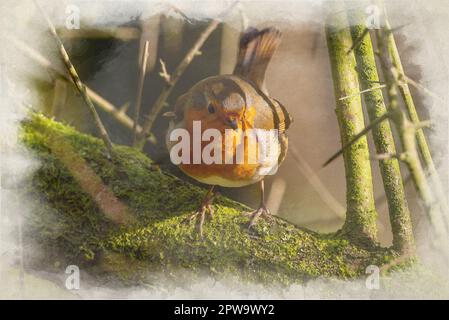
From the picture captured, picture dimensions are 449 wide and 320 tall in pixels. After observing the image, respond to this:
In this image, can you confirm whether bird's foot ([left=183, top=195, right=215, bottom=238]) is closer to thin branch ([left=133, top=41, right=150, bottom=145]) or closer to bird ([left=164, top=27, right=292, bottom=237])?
bird ([left=164, top=27, right=292, bottom=237])

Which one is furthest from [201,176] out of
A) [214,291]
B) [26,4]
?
[26,4]

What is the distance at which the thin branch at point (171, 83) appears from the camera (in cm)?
213

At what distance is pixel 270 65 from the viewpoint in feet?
6.91

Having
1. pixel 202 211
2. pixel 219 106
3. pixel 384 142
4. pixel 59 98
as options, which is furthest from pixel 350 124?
pixel 59 98

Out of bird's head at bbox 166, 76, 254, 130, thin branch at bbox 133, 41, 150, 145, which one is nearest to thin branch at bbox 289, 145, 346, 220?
bird's head at bbox 166, 76, 254, 130

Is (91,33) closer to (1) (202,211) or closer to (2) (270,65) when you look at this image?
(2) (270,65)

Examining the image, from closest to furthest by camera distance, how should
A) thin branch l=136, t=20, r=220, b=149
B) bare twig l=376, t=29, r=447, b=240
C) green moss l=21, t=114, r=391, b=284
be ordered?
1. bare twig l=376, t=29, r=447, b=240
2. green moss l=21, t=114, r=391, b=284
3. thin branch l=136, t=20, r=220, b=149

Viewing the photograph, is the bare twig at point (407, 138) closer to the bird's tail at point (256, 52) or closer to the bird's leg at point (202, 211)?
the bird's tail at point (256, 52)

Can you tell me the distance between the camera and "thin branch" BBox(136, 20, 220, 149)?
2.13 metres

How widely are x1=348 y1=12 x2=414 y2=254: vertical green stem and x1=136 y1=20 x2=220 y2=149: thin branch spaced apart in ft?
1.90

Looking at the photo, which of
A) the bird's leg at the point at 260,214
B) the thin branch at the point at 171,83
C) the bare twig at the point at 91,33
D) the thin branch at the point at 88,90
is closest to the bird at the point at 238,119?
the bird's leg at the point at 260,214

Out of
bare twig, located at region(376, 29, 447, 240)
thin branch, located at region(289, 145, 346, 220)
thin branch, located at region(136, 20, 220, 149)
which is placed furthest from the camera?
thin branch, located at region(136, 20, 220, 149)

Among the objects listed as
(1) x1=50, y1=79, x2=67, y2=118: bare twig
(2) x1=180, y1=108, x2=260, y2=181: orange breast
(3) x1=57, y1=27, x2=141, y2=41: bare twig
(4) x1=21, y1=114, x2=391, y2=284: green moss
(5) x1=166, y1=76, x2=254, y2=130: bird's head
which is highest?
(3) x1=57, y1=27, x2=141, y2=41: bare twig
